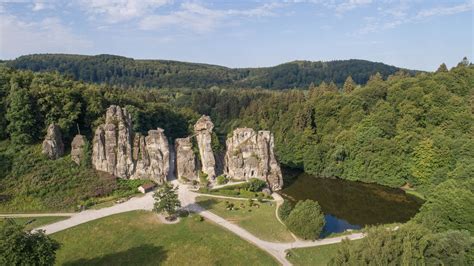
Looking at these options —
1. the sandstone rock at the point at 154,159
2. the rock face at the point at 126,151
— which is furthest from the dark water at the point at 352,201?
the rock face at the point at 126,151

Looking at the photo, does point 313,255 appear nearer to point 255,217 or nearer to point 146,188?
point 255,217

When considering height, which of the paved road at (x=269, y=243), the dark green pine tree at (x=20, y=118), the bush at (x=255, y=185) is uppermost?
the dark green pine tree at (x=20, y=118)

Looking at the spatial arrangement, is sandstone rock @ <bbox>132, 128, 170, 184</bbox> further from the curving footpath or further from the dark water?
the dark water

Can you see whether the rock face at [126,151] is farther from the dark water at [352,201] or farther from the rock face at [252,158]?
the dark water at [352,201]

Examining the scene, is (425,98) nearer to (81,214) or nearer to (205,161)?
(205,161)

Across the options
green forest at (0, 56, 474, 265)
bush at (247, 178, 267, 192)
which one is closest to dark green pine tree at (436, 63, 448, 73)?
green forest at (0, 56, 474, 265)

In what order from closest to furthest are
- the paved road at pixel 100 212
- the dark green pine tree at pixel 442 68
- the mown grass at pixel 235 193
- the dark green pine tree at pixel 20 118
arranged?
1. the paved road at pixel 100 212
2. the dark green pine tree at pixel 20 118
3. the mown grass at pixel 235 193
4. the dark green pine tree at pixel 442 68

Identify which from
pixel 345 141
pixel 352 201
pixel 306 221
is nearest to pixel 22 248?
pixel 306 221
